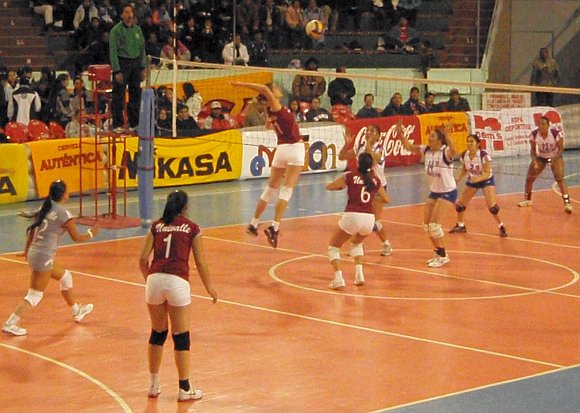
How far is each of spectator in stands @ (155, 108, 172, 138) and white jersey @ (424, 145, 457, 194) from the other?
8.76 meters

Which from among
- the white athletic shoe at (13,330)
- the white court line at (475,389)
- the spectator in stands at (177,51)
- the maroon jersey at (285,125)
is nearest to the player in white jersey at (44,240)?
the white athletic shoe at (13,330)

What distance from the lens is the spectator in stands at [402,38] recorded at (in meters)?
35.7

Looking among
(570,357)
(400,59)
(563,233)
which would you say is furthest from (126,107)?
(400,59)

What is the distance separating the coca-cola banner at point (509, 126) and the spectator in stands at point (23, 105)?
11.3m

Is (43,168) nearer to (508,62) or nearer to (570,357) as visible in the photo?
(570,357)

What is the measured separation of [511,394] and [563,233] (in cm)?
969

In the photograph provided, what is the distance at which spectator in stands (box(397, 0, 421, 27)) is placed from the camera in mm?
37094

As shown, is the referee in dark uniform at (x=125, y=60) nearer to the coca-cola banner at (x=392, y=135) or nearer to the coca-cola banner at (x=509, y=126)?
the coca-cola banner at (x=392, y=135)

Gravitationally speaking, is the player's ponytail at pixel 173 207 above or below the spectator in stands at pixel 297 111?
below

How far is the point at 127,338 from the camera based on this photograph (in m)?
13.9

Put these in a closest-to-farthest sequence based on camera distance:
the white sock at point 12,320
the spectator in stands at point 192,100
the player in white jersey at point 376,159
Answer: the white sock at point 12,320, the player in white jersey at point 376,159, the spectator in stands at point 192,100

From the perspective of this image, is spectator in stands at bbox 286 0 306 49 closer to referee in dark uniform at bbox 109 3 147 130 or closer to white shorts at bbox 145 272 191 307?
referee in dark uniform at bbox 109 3 147 130

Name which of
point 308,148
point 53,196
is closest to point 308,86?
point 308,148

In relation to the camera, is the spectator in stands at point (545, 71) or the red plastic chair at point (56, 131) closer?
the red plastic chair at point (56, 131)
